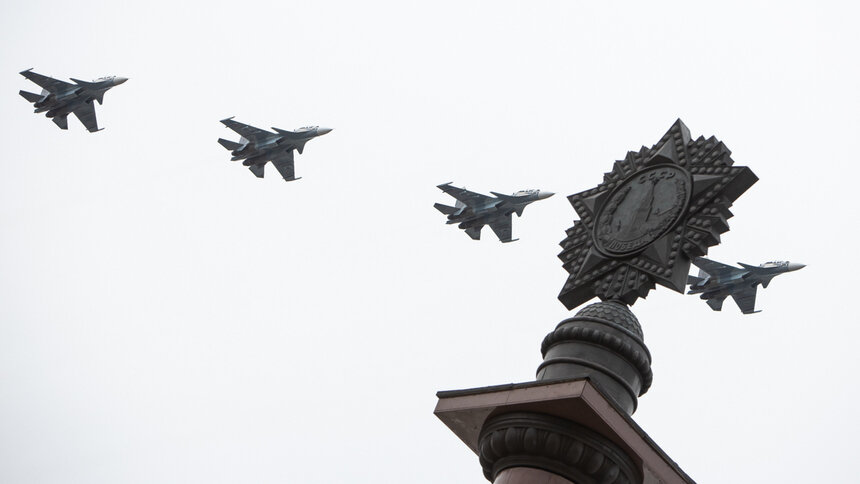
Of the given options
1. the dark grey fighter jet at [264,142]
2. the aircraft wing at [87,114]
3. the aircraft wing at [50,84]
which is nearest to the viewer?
the dark grey fighter jet at [264,142]

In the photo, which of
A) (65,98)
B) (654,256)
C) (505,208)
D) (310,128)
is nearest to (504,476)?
(654,256)

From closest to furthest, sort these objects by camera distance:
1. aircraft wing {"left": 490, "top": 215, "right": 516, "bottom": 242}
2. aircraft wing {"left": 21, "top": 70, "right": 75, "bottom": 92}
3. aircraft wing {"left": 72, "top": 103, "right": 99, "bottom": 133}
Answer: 1. aircraft wing {"left": 490, "top": 215, "right": 516, "bottom": 242}
2. aircraft wing {"left": 21, "top": 70, "right": 75, "bottom": 92}
3. aircraft wing {"left": 72, "top": 103, "right": 99, "bottom": 133}

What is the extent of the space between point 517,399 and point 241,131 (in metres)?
50.9

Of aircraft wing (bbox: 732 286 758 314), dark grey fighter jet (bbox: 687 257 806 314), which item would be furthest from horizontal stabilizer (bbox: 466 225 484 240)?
aircraft wing (bbox: 732 286 758 314)

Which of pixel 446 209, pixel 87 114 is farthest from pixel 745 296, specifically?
pixel 87 114

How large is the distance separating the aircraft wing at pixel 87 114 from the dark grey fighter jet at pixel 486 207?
24.0m

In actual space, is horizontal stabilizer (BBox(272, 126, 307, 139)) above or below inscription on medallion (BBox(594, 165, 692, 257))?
above

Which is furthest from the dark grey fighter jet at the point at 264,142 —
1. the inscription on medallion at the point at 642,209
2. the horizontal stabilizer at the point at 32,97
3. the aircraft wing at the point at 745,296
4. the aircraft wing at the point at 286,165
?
the inscription on medallion at the point at 642,209

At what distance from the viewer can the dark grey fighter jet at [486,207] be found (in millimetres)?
51594

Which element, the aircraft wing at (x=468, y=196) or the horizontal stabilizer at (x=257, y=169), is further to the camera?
the horizontal stabilizer at (x=257, y=169)

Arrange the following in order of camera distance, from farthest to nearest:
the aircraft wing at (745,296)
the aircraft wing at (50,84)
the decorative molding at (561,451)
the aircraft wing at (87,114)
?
the aircraft wing at (87,114), the aircraft wing at (50,84), the aircraft wing at (745,296), the decorative molding at (561,451)

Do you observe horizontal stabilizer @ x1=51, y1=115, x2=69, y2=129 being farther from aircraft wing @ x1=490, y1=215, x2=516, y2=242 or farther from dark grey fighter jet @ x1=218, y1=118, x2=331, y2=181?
aircraft wing @ x1=490, y1=215, x2=516, y2=242

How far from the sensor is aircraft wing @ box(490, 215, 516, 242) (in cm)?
5275

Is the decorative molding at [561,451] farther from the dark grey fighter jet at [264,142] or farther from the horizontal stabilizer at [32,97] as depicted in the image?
the horizontal stabilizer at [32,97]
